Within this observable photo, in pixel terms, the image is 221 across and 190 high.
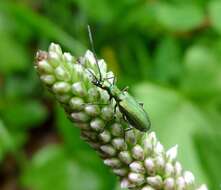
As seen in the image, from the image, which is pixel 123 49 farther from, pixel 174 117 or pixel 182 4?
pixel 174 117

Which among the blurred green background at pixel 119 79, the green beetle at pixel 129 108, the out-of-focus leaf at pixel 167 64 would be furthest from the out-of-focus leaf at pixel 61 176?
the green beetle at pixel 129 108

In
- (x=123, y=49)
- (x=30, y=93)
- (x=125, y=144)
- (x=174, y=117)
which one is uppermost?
(x=123, y=49)

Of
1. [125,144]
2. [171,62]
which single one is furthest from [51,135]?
[125,144]

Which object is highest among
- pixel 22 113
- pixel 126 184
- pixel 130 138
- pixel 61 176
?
pixel 22 113

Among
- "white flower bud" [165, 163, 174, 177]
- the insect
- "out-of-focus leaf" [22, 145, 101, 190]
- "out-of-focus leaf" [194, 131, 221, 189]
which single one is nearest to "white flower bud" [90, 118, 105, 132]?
the insect

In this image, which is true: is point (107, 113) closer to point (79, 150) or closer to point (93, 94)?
point (93, 94)

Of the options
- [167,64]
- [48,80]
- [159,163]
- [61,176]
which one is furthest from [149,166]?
[167,64]
